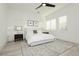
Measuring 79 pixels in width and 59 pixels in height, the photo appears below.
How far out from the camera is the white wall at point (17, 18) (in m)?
5.34

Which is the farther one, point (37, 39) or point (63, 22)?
point (63, 22)

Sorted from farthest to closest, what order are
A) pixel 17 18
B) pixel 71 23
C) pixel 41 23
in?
pixel 41 23 < pixel 17 18 < pixel 71 23

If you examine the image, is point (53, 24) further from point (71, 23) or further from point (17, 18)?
point (17, 18)

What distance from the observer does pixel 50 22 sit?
7.21 metres

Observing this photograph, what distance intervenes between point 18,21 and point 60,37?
3815 millimetres

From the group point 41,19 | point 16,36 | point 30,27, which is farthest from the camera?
point 41,19

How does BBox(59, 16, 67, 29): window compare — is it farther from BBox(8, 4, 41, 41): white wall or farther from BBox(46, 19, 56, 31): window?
BBox(8, 4, 41, 41): white wall

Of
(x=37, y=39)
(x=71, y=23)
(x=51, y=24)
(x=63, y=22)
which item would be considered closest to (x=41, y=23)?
(x=51, y=24)

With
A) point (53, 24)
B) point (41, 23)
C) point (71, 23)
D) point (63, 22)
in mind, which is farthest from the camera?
point (41, 23)

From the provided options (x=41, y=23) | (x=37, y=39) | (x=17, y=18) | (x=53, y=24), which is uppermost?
(x=17, y=18)

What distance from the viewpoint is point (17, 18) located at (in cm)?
576

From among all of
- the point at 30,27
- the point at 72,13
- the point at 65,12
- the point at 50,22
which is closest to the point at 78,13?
the point at 72,13

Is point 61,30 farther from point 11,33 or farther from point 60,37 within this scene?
point 11,33

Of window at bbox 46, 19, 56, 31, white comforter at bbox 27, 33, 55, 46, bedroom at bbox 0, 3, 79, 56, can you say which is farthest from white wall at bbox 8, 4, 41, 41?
white comforter at bbox 27, 33, 55, 46
